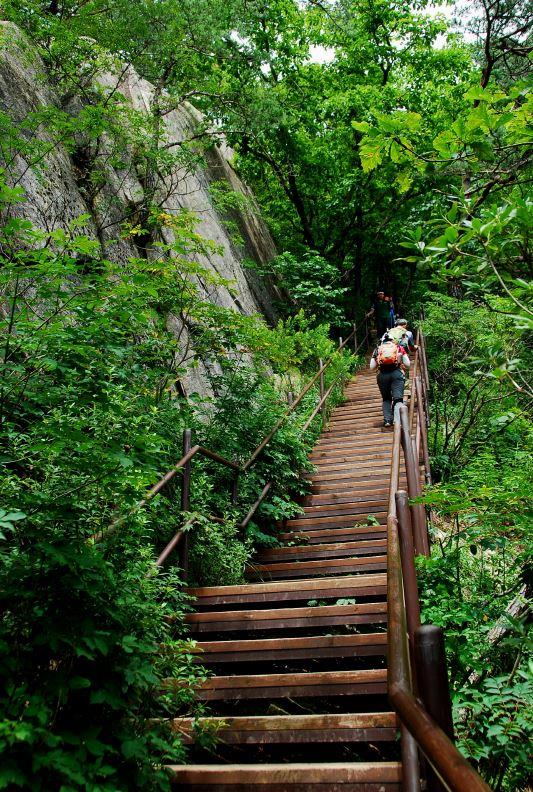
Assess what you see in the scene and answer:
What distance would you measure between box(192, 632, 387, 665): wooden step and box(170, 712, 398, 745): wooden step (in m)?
0.43

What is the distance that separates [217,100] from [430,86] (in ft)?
23.4

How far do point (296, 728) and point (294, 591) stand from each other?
1321 millimetres

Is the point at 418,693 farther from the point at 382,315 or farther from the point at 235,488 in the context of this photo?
the point at 382,315

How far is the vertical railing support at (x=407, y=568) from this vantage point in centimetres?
253

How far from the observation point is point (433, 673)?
1.21 meters

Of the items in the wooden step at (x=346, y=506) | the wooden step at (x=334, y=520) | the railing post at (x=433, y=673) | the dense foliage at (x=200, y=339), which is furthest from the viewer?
the wooden step at (x=346, y=506)

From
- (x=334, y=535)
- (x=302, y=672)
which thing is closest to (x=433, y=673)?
(x=302, y=672)

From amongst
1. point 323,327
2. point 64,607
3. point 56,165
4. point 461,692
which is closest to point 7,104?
point 56,165

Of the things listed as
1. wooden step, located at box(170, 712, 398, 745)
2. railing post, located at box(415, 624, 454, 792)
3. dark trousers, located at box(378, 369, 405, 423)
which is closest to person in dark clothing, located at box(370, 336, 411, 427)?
dark trousers, located at box(378, 369, 405, 423)

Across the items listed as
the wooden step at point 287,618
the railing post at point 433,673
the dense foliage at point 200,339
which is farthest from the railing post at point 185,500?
the railing post at point 433,673

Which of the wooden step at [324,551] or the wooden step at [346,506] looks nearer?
the wooden step at [324,551]

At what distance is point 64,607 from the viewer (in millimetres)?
2193

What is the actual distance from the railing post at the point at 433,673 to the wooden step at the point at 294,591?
2.59 m

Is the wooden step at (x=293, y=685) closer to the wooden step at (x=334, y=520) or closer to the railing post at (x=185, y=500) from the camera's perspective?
the railing post at (x=185, y=500)
